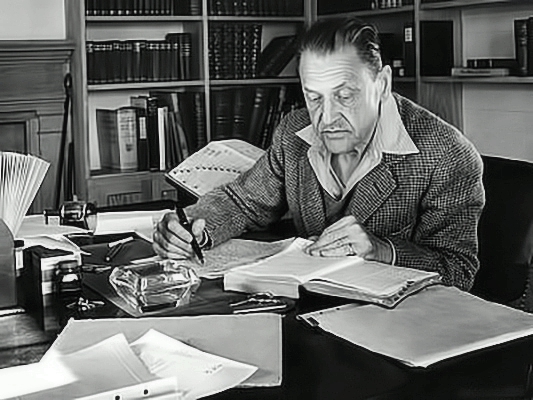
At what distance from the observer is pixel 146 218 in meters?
2.15

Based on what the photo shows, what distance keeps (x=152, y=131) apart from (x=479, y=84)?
155cm

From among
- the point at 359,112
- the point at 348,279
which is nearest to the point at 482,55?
the point at 359,112

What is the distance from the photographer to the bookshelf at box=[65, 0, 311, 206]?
407cm

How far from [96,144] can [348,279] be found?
3055mm

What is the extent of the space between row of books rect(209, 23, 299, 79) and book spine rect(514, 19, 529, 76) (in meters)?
1.24

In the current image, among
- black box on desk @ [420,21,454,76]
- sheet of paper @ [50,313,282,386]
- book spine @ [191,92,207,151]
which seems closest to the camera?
sheet of paper @ [50,313,282,386]

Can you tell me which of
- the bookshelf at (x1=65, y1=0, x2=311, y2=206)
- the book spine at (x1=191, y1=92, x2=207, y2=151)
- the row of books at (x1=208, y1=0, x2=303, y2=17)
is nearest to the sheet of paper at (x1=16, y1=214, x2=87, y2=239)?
the bookshelf at (x1=65, y1=0, x2=311, y2=206)

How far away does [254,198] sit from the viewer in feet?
7.07

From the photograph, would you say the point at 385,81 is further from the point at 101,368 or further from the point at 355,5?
the point at 355,5

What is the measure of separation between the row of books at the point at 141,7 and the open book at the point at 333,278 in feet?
8.92

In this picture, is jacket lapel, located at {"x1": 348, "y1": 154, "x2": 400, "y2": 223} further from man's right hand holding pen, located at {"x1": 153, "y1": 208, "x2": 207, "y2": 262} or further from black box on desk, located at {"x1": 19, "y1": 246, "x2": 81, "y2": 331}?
black box on desk, located at {"x1": 19, "y1": 246, "x2": 81, "y2": 331}

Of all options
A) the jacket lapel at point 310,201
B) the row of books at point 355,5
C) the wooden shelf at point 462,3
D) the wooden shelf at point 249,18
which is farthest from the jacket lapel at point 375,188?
the wooden shelf at point 249,18

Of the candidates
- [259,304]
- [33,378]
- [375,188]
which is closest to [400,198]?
[375,188]

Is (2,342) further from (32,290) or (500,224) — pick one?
(500,224)
